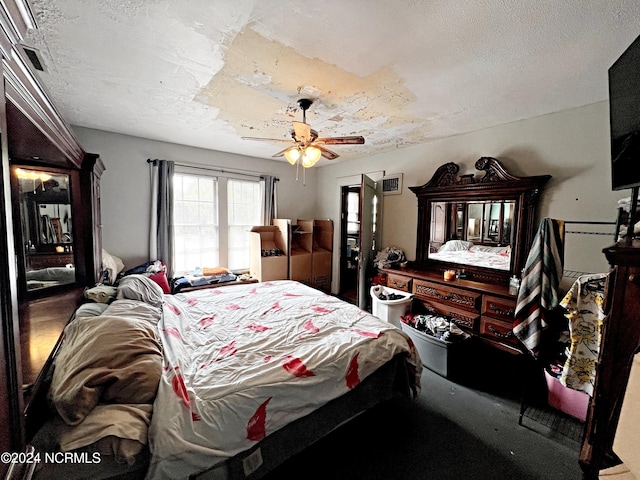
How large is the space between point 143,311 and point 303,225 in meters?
3.08

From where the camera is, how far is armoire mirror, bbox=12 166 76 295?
1672 mm

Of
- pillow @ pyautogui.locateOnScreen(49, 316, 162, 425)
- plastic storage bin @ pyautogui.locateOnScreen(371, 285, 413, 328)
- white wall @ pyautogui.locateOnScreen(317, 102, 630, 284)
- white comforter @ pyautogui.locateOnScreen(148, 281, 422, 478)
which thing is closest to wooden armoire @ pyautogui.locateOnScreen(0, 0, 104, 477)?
pillow @ pyautogui.locateOnScreen(49, 316, 162, 425)

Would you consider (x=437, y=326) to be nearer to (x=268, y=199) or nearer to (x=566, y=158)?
(x=566, y=158)

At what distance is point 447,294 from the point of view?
8.91 feet

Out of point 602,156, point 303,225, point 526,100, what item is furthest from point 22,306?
point 602,156

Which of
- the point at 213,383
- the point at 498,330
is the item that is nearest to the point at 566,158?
the point at 498,330

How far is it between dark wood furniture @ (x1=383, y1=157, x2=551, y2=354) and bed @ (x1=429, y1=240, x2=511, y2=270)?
0.05 m

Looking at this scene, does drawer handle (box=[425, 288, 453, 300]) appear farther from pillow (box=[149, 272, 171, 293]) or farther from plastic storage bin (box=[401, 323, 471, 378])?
pillow (box=[149, 272, 171, 293])

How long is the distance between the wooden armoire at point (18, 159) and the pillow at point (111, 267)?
0.60 m

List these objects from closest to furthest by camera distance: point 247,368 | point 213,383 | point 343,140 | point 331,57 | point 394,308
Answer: point 213,383, point 247,368, point 331,57, point 343,140, point 394,308

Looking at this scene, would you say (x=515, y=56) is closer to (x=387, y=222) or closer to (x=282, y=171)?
(x=387, y=222)

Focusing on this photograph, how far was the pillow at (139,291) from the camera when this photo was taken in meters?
2.03

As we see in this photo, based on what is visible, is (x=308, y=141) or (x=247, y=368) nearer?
(x=247, y=368)

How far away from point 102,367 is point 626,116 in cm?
257
